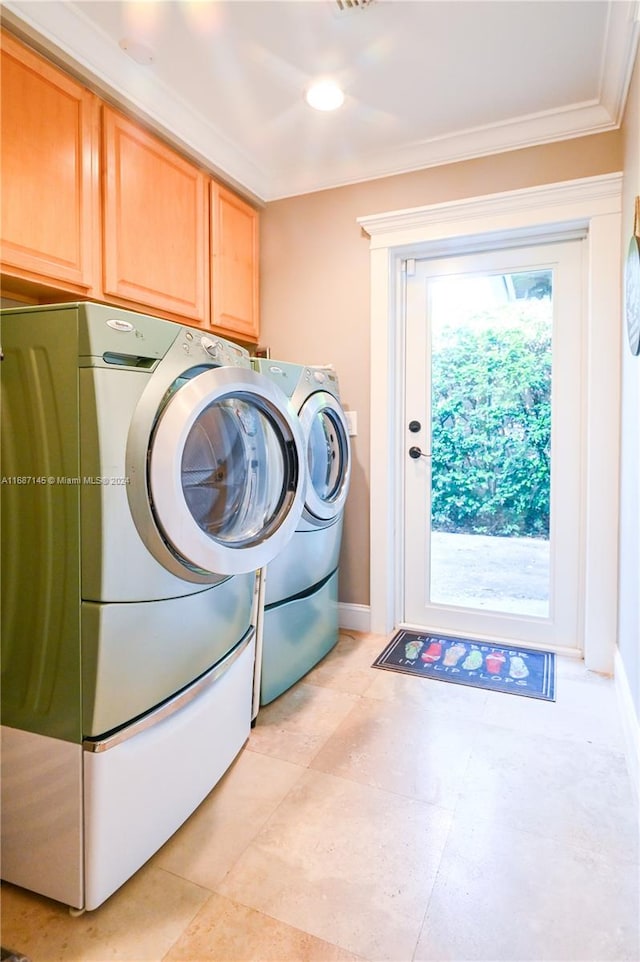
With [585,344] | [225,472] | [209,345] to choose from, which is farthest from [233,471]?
[585,344]

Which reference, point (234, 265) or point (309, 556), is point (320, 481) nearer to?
point (309, 556)

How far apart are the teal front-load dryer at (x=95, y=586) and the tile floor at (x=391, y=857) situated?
11 centimetres

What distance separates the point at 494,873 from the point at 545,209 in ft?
7.87

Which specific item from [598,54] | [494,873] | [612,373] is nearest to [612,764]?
[494,873]

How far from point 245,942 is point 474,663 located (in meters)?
1.53

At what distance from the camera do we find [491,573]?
2.61m

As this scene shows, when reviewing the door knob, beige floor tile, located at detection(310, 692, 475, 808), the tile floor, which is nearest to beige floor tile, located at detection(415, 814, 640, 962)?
the tile floor

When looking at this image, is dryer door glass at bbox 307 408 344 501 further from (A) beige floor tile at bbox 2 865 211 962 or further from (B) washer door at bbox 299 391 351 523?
(A) beige floor tile at bbox 2 865 211 962

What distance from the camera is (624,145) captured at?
2.05 metres

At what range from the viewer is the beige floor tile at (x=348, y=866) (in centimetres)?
111

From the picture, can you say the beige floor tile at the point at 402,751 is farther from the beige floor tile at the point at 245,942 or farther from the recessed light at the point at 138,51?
the recessed light at the point at 138,51

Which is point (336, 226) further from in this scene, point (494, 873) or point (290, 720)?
point (494, 873)

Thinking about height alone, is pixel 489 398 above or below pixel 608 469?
above

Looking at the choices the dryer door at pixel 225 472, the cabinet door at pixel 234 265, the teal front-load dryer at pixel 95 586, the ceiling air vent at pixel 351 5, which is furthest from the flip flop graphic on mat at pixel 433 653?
the ceiling air vent at pixel 351 5
